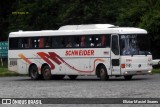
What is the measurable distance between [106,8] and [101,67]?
29686 millimetres

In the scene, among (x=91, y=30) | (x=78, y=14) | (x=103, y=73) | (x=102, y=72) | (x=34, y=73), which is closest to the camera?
(x=103, y=73)

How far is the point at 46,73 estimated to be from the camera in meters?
41.3

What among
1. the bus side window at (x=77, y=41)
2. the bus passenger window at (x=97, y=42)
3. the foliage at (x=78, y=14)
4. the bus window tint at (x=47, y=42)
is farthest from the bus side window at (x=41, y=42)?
the foliage at (x=78, y=14)

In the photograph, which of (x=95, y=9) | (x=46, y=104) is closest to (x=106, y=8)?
(x=95, y=9)

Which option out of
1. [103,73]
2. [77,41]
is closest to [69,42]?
[77,41]

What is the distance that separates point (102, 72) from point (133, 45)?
2298 millimetres

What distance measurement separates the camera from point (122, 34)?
37500mm

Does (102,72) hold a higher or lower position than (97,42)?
lower

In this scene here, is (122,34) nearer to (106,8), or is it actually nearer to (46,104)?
(46,104)

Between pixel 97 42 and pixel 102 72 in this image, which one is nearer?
pixel 102 72

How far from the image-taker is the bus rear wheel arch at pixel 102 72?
37781 millimetres

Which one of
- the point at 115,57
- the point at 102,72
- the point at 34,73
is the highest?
the point at 115,57

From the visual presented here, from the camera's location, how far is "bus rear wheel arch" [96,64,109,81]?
37781 mm

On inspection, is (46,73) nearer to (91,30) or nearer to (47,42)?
(47,42)
